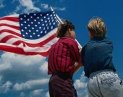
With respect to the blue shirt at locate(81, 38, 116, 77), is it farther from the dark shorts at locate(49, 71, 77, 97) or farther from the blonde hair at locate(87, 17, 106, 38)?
the dark shorts at locate(49, 71, 77, 97)

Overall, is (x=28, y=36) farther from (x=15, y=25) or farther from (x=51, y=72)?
(x=51, y=72)

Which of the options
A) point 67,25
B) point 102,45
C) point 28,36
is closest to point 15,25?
point 28,36

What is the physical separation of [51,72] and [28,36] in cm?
359

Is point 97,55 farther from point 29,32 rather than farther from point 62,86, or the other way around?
point 29,32

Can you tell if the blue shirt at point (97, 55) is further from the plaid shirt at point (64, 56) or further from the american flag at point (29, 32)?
the american flag at point (29, 32)

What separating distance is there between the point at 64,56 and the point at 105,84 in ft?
4.35

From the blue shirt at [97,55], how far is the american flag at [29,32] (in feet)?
10.6

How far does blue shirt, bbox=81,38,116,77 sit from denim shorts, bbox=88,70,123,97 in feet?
0.36

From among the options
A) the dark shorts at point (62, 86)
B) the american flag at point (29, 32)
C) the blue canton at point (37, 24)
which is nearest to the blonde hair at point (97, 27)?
the dark shorts at point (62, 86)

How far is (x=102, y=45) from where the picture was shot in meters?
8.77

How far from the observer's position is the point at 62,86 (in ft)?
30.7

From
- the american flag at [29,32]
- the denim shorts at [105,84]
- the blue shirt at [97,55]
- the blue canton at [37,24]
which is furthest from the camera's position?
the blue canton at [37,24]

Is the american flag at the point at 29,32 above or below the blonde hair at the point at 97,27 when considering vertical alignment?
above

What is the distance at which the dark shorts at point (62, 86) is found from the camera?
9.34 metres
